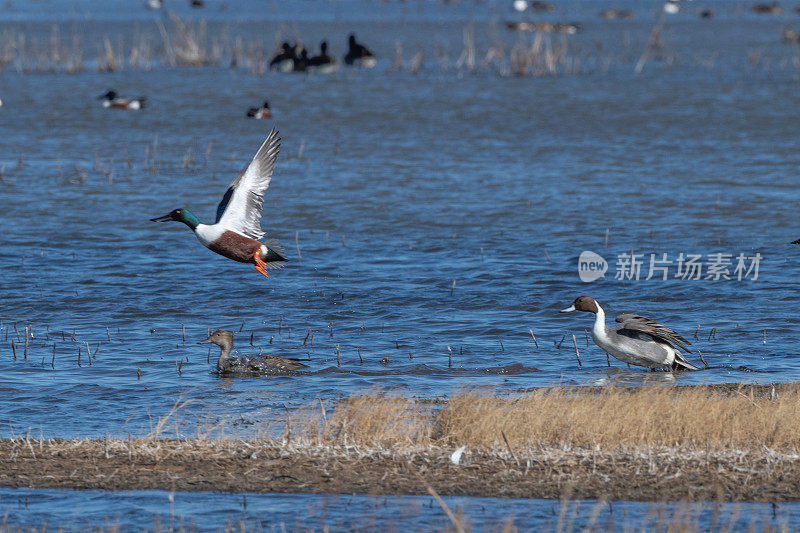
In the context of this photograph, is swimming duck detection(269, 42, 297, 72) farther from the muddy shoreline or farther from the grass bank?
the muddy shoreline

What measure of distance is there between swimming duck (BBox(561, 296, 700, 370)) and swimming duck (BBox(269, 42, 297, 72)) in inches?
1199

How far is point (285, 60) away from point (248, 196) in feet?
99.7

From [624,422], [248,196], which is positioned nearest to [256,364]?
[248,196]

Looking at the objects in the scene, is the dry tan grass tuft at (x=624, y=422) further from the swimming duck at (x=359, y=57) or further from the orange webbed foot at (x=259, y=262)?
the swimming duck at (x=359, y=57)

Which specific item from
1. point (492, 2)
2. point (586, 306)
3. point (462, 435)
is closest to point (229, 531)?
point (462, 435)

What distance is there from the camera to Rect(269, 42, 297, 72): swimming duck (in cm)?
4162

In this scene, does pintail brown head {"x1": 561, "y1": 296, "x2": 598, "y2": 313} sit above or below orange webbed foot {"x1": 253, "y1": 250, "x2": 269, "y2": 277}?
below

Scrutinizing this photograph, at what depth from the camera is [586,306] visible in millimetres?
13211

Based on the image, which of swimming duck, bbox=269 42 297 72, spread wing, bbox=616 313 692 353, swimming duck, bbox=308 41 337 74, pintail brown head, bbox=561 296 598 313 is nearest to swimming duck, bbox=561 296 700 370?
spread wing, bbox=616 313 692 353

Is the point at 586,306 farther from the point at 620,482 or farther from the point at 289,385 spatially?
the point at 620,482

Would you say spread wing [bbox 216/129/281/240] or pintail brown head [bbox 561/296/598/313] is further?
pintail brown head [bbox 561/296/598/313]

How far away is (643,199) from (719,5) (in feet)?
275

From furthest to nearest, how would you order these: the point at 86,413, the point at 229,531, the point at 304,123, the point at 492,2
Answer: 1. the point at 492,2
2. the point at 304,123
3. the point at 86,413
4. the point at 229,531

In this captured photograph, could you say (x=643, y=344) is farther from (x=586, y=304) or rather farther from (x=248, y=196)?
(x=248, y=196)
